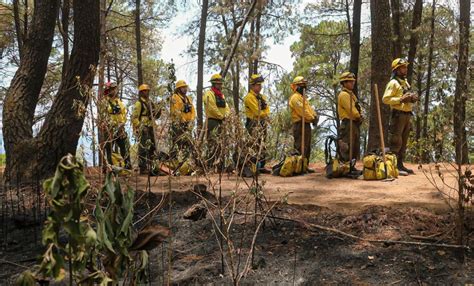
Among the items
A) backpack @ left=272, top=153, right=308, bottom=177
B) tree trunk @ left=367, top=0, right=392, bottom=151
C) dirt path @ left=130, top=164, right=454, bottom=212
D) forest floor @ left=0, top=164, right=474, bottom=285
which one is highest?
tree trunk @ left=367, top=0, right=392, bottom=151

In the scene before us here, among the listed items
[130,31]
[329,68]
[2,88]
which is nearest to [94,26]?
[130,31]

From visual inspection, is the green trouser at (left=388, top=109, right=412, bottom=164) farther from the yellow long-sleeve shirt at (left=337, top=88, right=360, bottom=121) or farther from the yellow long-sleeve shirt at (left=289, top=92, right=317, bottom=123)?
the yellow long-sleeve shirt at (left=289, top=92, right=317, bottom=123)

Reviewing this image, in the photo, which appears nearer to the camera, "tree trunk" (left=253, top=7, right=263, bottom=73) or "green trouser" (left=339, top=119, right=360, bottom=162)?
"green trouser" (left=339, top=119, right=360, bottom=162)

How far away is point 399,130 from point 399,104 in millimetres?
492

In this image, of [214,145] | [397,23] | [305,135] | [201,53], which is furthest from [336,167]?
[397,23]

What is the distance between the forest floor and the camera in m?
3.60

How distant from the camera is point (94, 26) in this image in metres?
7.28

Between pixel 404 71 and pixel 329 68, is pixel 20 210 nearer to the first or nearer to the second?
pixel 404 71

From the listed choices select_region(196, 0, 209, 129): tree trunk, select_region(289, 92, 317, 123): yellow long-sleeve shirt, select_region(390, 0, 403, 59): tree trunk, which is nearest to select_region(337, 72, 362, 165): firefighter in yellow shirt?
select_region(289, 92, 317, 123): yellow long-sleeve shirt

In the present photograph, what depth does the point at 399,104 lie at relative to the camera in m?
8.08

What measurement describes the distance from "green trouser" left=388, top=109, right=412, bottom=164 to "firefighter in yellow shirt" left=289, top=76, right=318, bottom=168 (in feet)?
5.06

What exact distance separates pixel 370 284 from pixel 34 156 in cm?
548

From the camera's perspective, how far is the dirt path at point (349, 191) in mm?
5484

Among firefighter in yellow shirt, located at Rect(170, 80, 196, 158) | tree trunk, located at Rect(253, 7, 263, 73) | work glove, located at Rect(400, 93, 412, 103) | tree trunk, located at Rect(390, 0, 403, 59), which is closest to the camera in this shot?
firefighter in yellow shirt, located at Rect(170, 80, 196, 158)
